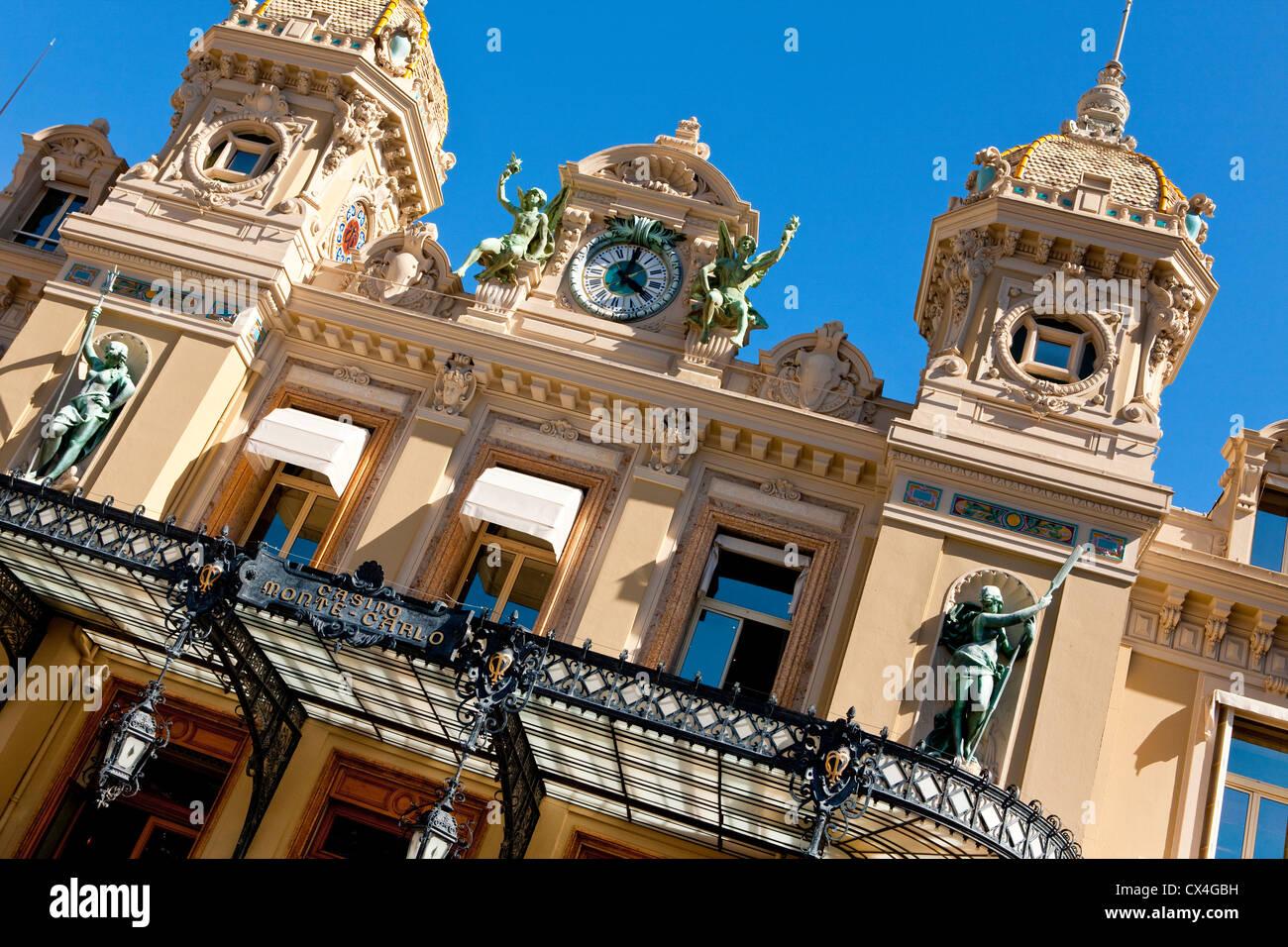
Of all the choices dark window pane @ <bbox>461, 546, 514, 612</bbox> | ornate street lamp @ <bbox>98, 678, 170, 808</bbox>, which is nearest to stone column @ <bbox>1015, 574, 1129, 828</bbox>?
dark window pane @ <bbox>461, 546, 514, 612</bbox>

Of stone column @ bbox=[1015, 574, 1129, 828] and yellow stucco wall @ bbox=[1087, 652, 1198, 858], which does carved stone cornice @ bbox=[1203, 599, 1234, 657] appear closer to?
yellow stucco wall @ bbox=[1087, 652, 1198, 858]

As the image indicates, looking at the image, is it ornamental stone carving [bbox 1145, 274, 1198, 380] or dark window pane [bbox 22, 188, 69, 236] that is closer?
ornamental stone carving [bbox 1145, 274, 1198, 380]

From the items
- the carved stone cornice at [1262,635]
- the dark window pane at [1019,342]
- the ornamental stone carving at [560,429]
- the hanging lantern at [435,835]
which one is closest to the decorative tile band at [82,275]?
the ornamental stone carving at [560,429]

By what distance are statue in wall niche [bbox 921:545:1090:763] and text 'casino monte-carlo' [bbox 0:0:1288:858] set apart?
0.21ft

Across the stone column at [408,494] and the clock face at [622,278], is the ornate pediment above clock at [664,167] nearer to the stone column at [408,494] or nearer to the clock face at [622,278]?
the clock face at [622,278]

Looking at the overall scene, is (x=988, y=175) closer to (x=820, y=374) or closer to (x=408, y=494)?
(x=820, y=374)

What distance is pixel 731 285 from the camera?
18688mm

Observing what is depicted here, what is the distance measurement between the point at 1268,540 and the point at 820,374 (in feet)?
21.2

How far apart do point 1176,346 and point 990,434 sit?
11.0 ft

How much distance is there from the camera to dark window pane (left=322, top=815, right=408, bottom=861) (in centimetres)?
1573

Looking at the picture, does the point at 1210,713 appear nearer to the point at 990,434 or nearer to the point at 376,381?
the point at 990,434
